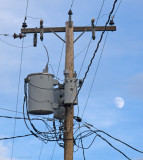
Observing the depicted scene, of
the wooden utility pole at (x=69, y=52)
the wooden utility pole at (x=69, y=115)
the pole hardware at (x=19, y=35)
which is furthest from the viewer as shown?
the pole hardware at (x=19, y=35)

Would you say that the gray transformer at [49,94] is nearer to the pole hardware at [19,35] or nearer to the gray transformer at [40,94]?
the gray transformer at [40,94]

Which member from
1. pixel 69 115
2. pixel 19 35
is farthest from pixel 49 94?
pixel 19 35

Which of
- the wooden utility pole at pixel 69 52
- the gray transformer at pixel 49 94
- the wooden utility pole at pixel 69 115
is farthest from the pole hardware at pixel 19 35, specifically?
the gray transformer at pixel 49 94

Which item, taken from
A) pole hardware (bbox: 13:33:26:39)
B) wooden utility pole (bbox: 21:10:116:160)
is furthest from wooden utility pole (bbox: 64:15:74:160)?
pole hardware (bbox: 13:33:26:39)

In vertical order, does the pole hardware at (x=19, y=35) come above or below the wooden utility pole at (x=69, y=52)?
above

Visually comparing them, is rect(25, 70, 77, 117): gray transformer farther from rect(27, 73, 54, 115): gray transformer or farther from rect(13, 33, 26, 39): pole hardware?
rect(13, 33, 26, 39): pole hardware

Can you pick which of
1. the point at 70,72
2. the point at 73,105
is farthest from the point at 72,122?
the point at 70,72

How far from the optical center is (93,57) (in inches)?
539

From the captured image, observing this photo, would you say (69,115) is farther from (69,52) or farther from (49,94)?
(69,52)

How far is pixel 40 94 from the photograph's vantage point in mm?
14273

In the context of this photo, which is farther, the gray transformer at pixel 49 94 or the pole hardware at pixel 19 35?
the pole hardware at pixel 19 35

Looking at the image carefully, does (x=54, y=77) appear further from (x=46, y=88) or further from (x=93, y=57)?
(x=93, y=57)

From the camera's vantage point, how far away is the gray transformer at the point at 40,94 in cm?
1425

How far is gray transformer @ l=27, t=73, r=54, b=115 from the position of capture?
46.8 feet
